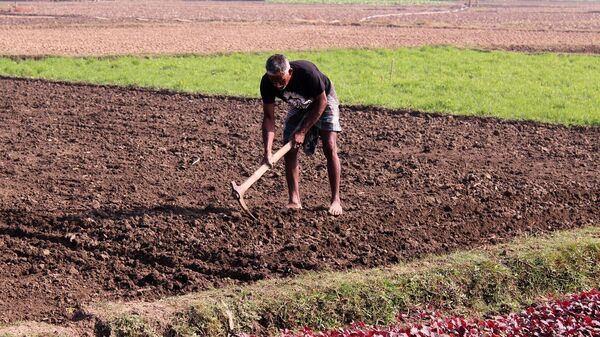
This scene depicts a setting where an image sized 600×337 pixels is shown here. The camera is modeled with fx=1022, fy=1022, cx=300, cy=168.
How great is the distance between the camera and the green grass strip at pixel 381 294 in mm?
7035

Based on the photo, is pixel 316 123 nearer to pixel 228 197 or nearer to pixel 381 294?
pixel 228 197

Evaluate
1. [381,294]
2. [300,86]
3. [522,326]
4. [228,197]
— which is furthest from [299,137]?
[522,326]

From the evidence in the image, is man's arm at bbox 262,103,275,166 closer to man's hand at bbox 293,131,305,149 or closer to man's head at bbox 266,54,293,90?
man's hand at bbox 293,131,305,149

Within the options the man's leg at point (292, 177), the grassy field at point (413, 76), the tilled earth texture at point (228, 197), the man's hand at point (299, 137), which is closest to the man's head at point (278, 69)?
the man's hand at point (299, 137)

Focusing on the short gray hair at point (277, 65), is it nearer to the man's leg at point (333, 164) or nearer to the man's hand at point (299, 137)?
the man's hand at point (299, 137)

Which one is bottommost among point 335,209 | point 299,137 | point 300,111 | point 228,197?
point 228,197

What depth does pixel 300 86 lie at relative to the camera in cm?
923

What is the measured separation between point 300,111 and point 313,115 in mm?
346

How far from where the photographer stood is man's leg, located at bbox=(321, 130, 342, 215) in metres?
9.71

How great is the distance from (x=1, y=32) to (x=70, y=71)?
1235 centimetres

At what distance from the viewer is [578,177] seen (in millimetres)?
11953

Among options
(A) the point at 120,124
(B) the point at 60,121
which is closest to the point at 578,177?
(A) the point at 120,124

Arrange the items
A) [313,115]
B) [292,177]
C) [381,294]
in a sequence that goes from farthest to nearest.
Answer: [292,177] → [313,115] → [381,294]

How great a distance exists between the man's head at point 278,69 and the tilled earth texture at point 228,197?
1375 millimetres
